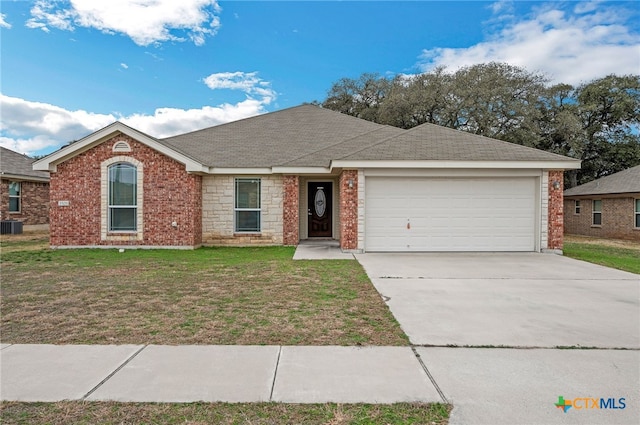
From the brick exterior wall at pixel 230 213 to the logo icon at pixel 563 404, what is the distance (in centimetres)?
1085

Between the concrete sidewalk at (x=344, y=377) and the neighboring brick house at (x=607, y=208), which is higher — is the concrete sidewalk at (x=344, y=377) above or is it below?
below

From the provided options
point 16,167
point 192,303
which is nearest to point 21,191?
point 16,167

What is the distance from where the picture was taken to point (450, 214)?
37.7ft

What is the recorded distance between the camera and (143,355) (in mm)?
3602

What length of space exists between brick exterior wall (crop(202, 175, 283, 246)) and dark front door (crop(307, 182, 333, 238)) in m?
1.97

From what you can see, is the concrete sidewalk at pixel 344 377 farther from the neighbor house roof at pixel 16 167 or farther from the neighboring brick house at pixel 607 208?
the neighboring brick house at pixel 607 208

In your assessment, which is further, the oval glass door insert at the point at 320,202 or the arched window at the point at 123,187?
the oval glass door insert at the point at 320,202

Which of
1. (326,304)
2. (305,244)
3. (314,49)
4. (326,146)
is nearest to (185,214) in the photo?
(305,244)

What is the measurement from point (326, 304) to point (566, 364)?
3075 millimetres

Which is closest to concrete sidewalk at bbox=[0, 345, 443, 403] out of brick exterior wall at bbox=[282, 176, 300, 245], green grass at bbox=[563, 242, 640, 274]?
green grass at bbox=[563, 242, 640, 274]

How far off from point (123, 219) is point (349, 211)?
307 inches

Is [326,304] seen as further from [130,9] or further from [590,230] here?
[590,230]

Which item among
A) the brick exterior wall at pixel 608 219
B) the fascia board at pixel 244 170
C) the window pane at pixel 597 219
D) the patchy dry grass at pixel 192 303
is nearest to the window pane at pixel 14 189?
the patchy dry grass at pixel 192 303

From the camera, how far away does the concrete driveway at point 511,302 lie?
424 cm
